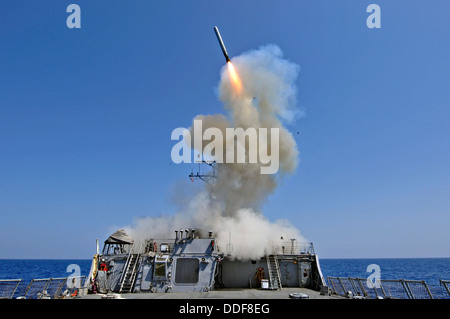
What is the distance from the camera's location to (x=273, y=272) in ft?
72.6

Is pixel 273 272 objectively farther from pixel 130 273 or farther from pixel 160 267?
pixel 130 273

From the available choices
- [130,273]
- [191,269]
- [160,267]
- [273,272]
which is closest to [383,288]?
[273,272]

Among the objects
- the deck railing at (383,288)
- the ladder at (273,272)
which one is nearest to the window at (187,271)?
the ladder at (273,272)

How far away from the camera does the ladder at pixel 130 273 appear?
20.8 meters

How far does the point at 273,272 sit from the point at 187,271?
5557 millimetres

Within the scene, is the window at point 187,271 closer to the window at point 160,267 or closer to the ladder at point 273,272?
the window at point 160,267

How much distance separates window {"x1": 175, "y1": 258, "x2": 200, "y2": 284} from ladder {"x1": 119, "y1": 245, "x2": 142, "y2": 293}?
2.68m

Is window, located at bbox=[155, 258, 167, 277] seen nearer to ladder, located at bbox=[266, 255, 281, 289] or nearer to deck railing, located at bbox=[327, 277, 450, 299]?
ladder, located at bbox=[266, 255, 281, 289]

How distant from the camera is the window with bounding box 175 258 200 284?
21328 mm

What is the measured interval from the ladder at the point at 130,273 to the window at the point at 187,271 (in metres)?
2.68

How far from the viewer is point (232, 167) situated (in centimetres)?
2839
